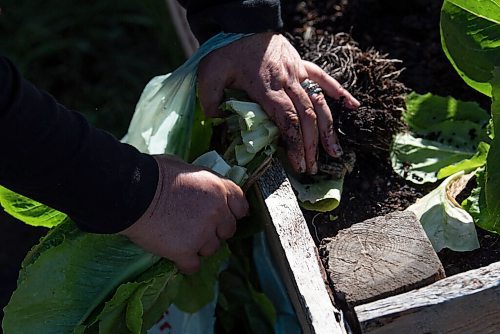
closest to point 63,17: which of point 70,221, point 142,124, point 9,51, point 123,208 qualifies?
point 9,51

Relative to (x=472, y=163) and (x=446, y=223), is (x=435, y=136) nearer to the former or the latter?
(x=472, y=163)

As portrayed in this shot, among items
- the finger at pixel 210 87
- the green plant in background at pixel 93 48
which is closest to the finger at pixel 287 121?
the finger at pixel 210 87

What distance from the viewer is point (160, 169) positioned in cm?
140

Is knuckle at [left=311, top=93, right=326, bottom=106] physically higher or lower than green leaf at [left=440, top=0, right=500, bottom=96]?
lower

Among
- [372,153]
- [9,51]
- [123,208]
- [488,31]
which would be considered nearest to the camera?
[123,208]

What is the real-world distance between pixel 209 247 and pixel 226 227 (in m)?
0.05

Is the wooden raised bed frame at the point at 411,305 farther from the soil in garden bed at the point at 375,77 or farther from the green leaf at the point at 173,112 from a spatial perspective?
the green leaf at the point at 173,112

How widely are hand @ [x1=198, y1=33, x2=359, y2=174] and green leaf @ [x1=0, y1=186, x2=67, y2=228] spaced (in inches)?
15.0

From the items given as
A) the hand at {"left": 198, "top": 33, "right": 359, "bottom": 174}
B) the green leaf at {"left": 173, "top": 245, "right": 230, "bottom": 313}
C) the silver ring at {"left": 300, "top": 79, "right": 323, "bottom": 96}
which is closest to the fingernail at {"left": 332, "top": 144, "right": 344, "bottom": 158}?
the hand at {"left": 198, "top": 33, "right": 359, "bottom": 174}

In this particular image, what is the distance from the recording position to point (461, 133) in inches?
68.6

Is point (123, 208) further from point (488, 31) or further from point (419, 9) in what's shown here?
point (419, 9)

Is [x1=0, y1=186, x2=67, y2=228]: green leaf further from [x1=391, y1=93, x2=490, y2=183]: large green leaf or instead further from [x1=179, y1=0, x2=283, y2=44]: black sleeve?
[x1=391, y1=93, x2=490, y2=183]: large green leaf

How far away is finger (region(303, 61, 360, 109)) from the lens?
5.23ft

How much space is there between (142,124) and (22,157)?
618mm
